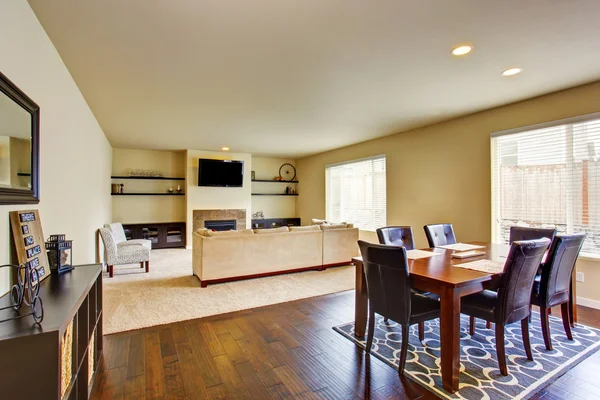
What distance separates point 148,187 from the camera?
799cm

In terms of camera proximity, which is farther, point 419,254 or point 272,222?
Result: point 272,222

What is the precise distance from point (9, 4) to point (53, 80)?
3.13 feet

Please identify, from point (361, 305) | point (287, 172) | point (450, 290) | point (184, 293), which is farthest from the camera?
point (287, 172)

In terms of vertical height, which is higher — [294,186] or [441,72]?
[441,72]

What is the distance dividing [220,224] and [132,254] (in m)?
3.23

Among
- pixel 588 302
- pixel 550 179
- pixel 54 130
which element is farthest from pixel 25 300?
pixel 588 302

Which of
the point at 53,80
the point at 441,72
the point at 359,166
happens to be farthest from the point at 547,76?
the point at 53,80

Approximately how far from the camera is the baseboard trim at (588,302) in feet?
11.5

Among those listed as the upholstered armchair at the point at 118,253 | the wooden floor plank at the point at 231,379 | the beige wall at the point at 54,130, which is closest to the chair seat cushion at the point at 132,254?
the upholstered armchair at the point at 118,253

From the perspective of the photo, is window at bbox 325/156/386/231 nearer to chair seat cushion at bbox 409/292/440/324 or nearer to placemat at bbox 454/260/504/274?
placemat at bbox 454/260/504/274

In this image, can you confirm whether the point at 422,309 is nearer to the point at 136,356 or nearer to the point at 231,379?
the point at 231,379

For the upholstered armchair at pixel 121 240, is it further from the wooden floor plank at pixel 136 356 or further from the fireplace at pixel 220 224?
the wooden floor plank at pixel 136 356

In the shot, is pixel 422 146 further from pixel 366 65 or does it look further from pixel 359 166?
pixel 366 65

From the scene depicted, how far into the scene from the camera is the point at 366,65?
295cm
